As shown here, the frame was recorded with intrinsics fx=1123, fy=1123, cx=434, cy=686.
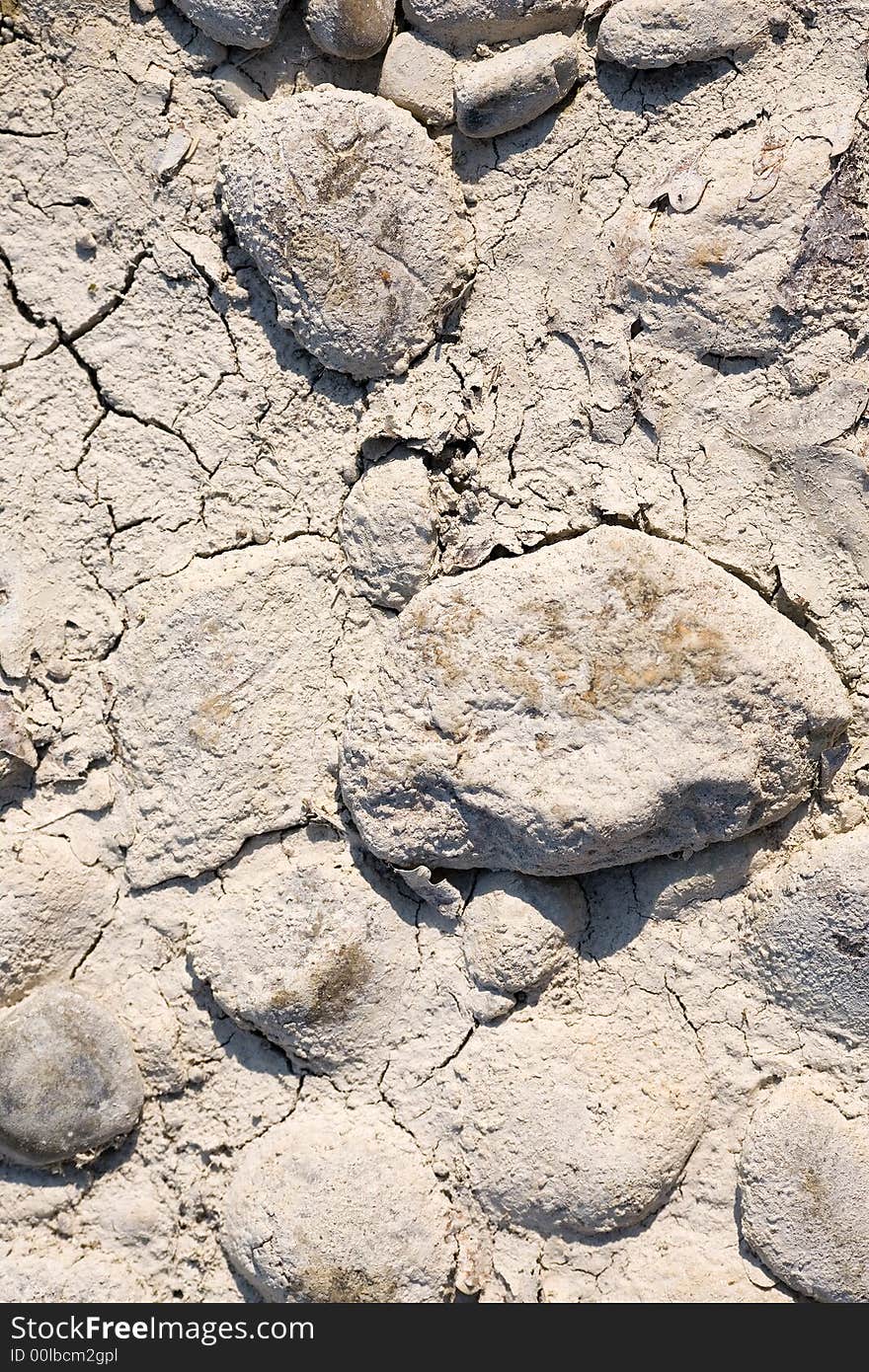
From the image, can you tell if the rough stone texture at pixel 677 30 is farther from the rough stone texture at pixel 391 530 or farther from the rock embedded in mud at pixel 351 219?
the rough stone texture at pixel 391 530

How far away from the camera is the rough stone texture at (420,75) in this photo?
1641 mm

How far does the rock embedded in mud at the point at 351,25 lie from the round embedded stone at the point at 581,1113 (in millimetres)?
1417

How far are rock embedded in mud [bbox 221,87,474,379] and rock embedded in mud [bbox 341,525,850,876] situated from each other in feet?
1.34

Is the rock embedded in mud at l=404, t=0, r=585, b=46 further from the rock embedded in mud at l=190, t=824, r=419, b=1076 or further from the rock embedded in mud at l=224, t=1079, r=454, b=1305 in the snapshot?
the rock embedded in mud at l=224, t=1079, r=454, b=1305

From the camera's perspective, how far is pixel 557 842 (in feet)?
5.07

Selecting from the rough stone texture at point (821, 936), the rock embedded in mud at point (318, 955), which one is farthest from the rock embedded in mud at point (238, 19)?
the rough stone texture at point (821, 936)

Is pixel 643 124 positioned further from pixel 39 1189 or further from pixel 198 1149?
pixel 39 1189

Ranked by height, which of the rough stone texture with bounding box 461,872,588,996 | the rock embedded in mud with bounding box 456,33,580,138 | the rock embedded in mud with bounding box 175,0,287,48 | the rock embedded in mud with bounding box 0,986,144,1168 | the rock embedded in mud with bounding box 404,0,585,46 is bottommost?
the rock embedded in mud with bounding box 0,986,144,1168

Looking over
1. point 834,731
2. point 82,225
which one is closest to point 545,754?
point 834,731

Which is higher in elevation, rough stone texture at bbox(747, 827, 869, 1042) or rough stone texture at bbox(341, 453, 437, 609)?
rough stone texture at bbox(341, 453, 437, 609)

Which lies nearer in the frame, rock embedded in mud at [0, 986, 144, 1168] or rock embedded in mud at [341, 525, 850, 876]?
rock embedded in mud at [341, 525, 850, 876]

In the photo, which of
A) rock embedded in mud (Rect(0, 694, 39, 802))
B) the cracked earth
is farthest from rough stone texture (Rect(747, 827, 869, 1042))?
rock embedded in mud (Rect(0, 694, 39, 802))

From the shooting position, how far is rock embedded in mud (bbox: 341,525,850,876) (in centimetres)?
153
